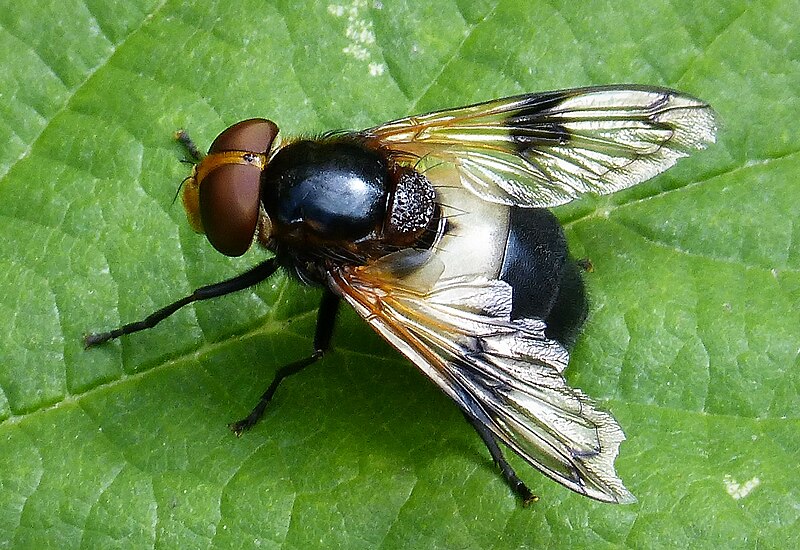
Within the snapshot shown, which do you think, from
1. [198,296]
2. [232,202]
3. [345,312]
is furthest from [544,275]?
[198,296]

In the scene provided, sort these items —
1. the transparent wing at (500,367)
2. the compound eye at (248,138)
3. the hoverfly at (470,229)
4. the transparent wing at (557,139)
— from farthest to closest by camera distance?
the transparent wing at (557,139), the compound eye at (248,138), the hoverfly at (470,229), the transparent wing at (500,367)

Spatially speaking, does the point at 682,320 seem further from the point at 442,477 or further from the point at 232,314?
the point at 232,314

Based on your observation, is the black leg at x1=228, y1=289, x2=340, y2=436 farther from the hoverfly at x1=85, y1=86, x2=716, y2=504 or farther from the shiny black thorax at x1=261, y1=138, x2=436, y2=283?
the shiny black thorax at x1=261, y1=138, x2=436, y2=283

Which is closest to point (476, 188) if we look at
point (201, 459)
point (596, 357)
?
point (596, 357)

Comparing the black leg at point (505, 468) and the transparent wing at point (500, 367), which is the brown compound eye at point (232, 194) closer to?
the transparent wing at point (500, 367)

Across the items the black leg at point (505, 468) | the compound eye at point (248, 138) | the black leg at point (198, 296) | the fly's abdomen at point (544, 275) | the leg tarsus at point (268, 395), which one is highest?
the compound eye at point (248, 138)

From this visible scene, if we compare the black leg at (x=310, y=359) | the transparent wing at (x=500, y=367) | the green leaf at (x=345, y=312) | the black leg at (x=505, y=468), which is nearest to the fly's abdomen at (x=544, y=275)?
the transparent wing at (x=500, y=367)

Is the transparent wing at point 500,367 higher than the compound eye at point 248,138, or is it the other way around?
the compound eye at point 248,138
